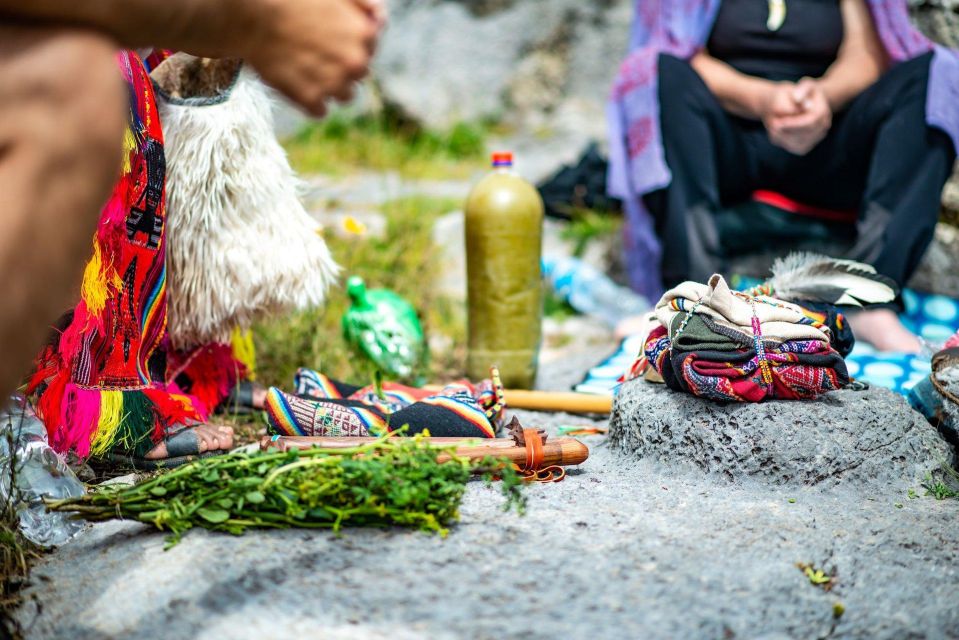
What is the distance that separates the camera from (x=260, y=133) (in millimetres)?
2207

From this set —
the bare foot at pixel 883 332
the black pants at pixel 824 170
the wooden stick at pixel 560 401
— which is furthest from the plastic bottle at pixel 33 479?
the bare foot at pixel 883 332

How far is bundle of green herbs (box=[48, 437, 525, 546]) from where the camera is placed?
1.50 metres

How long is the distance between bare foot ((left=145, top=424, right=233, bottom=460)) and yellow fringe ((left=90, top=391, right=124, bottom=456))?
0.34ft

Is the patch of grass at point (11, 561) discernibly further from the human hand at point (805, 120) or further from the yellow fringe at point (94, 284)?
the human hand at point (805, 120)

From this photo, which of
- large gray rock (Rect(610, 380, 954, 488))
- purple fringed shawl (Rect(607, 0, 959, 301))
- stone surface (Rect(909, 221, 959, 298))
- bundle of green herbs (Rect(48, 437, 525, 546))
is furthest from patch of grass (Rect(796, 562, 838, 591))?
stone surface (Rect(909, 221, 959, 298))

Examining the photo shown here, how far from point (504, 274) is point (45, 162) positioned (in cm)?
185

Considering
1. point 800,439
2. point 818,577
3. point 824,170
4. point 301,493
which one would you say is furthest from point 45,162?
point 824,170

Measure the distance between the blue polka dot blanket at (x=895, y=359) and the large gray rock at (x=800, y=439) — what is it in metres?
0.29

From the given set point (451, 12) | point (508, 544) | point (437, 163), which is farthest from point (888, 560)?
point (451, 12)

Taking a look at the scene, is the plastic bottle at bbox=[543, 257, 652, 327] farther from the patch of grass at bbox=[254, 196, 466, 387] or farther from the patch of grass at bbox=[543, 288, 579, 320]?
the patch of grass at bbox=[254, 196, 466, 387]

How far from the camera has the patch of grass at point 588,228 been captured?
434cm

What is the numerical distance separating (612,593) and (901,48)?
8.67 ft

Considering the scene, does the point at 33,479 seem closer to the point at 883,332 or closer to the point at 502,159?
the point at 502,159

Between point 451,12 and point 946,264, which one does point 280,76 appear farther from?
point 451,12
